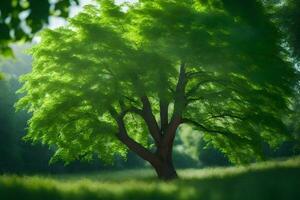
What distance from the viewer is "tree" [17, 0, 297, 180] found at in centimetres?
1892

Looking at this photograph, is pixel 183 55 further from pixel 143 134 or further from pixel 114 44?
pixel 143 134

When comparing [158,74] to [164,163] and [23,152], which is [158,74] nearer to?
[164,163]

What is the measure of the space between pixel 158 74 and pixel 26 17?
12322mm

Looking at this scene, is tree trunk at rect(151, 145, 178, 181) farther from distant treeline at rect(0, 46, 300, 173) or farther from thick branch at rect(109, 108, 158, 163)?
distant treeline at rect(0, 46, 300, 173)

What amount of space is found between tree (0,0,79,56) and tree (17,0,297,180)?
1065cm

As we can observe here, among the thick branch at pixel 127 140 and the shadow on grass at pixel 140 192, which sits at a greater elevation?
the thick branch at pixel 127 140

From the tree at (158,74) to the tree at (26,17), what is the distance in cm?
1065

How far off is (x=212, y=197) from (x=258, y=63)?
9.94 meters

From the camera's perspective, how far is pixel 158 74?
19.9m

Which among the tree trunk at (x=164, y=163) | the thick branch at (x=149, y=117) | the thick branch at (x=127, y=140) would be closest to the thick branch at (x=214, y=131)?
the thick branch at (x=149, y=117)

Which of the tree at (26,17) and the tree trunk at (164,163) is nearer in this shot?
the tree at (26,17)

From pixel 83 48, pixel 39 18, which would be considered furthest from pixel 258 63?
pixel 39 18

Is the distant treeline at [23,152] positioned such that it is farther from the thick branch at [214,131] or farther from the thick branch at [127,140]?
the thick branch at [127,140]

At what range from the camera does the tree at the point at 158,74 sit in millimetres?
18922
